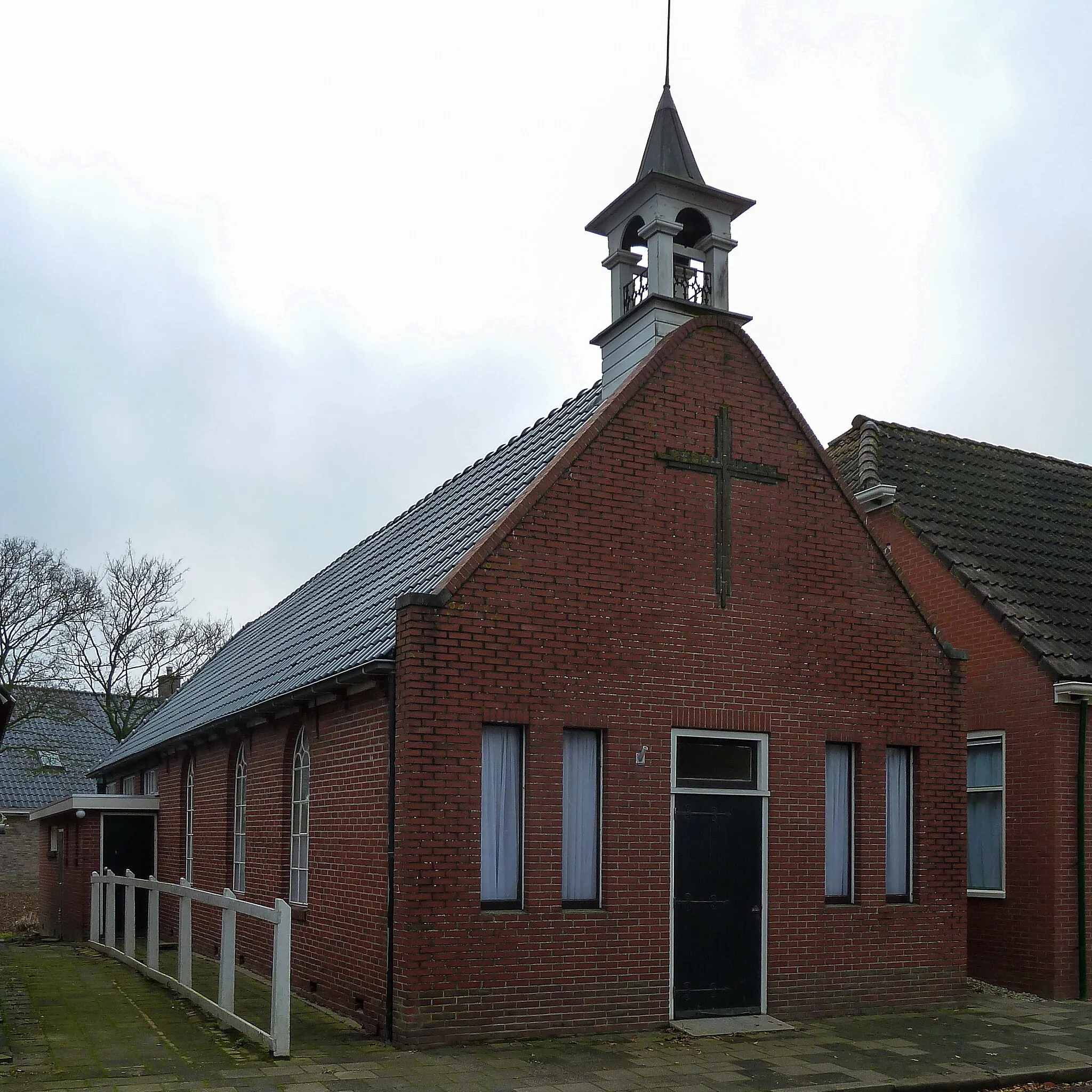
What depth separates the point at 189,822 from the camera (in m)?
20.3

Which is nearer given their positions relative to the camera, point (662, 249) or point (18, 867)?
point (662, 249)

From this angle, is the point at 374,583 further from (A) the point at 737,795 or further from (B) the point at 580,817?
(A) the point at 737,795

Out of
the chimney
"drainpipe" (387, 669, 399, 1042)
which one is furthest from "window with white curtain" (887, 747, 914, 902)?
the chimney

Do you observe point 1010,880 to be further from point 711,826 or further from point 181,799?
point 181,799

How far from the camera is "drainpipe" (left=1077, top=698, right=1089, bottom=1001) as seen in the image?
47.9 feet

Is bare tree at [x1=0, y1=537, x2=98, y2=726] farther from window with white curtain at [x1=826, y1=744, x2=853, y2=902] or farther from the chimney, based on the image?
window with white curtain at [x1=826, y1=744, x2=853, y2=902]

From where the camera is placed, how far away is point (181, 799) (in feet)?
67.7

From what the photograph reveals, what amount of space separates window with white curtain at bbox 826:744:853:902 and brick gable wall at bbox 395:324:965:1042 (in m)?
0.19

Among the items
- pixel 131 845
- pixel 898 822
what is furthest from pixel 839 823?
pixel 131 845

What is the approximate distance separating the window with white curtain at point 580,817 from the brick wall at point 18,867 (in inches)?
1290

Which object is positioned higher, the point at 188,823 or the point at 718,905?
the point at 718,905

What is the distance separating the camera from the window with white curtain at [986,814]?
15.6m

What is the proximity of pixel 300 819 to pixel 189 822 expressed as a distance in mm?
6313

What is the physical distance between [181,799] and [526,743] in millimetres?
10775
